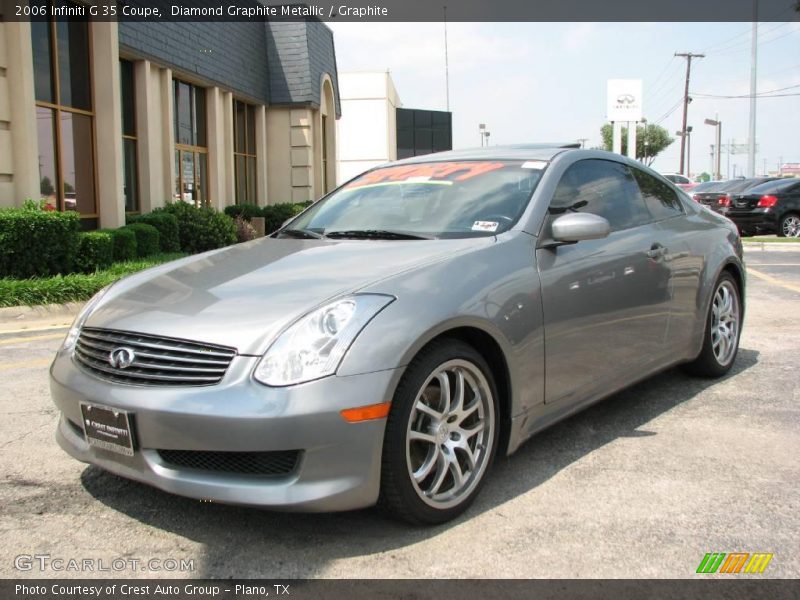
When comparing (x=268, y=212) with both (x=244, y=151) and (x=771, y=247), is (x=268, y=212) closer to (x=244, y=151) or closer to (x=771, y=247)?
(x=244, y=151)

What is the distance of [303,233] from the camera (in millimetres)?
4242

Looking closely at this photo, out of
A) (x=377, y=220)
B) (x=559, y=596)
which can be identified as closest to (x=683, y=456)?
(x=559, y=596)

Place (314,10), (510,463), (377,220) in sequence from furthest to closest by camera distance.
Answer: (314,10) < (377,220) < (510,463)

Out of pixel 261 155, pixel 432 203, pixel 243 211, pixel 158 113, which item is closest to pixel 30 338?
pixel 432 203

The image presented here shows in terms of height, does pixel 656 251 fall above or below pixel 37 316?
above

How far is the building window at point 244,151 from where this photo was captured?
1972 centimetres

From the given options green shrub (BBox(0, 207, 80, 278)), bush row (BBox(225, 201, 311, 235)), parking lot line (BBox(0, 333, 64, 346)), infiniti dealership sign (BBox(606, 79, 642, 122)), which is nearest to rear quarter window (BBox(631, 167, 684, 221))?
parking lot line (BBox(0, 333, 64, 346))

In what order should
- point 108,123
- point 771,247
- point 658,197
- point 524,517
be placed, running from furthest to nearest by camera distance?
point 771,247
point 108,123
point 658,197
point 524,517

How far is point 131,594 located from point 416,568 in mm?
973

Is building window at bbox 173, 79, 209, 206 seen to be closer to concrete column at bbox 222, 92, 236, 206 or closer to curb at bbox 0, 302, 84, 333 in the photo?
concrete column at bbox 222, 92, 236, 206

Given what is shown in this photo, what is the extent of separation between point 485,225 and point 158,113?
1237 centimetres

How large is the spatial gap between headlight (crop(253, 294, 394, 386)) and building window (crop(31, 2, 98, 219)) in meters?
9.46

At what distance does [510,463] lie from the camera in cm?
376

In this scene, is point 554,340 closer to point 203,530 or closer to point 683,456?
point 683,456
